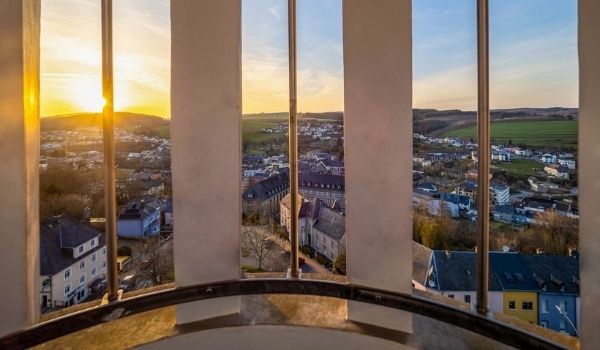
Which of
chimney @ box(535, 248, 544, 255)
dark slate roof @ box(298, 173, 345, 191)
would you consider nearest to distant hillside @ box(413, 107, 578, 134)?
dark slate roof @ box(298, 173, 345, 191)

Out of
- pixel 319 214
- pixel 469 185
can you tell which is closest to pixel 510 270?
pixel 469 185

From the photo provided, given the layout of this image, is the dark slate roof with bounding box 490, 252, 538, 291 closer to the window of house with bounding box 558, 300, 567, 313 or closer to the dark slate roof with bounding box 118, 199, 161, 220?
the window of house with bounding box 558, 300, 567, 313

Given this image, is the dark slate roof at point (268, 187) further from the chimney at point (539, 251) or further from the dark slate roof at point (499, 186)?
the chimney at point (539, 251)

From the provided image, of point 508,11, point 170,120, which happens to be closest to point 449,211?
point 508,11

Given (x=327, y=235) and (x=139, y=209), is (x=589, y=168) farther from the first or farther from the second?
(x=139, y=209)

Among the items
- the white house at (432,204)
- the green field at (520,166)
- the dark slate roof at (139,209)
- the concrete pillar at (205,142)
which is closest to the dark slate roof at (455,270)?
the white house at (432,204)

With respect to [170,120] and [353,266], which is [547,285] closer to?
[353,266]
